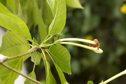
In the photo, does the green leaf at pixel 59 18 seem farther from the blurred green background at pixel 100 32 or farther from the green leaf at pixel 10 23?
the blurred green background at pixel 100 32

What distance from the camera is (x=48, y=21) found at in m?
0.27

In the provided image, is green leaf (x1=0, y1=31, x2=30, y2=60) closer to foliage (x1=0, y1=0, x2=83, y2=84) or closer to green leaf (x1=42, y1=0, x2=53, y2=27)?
foliage (x1=0, y1=0, x2=83, y2=84)

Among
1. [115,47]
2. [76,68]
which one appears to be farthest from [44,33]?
[115,47]

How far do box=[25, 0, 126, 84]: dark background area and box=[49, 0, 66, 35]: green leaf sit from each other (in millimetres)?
630

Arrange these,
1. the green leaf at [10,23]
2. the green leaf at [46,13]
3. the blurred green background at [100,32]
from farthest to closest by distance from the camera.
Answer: the blurred green background at [100,32]
the green leaf at [46,13]
the green leaf at [10,23]

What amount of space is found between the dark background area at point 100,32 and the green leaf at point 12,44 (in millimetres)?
646

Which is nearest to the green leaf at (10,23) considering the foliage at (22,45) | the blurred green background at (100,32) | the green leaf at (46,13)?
the foliage at (22,45)

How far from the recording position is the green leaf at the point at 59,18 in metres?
0.16

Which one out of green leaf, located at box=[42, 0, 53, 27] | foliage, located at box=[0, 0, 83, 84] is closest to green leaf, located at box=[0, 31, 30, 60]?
foliage, located at box=[0, 0, 83, 84]

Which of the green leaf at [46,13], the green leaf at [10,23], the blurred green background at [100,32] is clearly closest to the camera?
the green leaf at [10,23]

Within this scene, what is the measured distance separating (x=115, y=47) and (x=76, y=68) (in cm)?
29

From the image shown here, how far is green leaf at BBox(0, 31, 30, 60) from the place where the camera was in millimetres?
155

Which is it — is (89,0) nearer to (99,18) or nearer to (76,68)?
(99,18)

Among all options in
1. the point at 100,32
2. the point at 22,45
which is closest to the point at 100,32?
the point at 100,32
